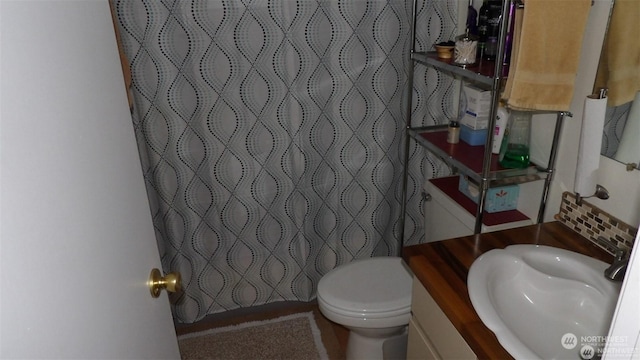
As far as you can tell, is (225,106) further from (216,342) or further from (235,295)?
(216,342)

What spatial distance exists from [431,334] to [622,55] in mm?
856

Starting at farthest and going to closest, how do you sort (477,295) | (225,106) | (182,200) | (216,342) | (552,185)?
(216,342) < (182,200) < (225,106) < (552,185) < (477,295)

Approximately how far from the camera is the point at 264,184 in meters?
1.90

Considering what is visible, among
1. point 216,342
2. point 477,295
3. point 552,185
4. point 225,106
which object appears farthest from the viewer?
point 216,342

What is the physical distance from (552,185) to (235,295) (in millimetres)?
1447

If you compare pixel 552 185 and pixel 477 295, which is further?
pixel 552 185

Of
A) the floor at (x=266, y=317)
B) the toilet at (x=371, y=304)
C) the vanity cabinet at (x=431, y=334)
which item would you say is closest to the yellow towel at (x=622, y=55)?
the vanity cabinet at (x=431, y=334)

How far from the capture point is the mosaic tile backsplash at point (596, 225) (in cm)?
114

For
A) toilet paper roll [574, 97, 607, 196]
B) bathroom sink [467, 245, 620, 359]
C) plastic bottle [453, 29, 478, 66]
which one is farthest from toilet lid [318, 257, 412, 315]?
plastic bottle [453, 29, 478, 66]

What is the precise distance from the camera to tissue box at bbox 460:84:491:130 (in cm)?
159

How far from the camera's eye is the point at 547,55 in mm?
1153

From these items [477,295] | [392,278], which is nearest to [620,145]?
[477,295]

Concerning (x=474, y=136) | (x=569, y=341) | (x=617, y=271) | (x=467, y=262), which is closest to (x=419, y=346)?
(x=467, y=262)

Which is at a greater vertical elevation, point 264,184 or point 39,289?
point 39,289
